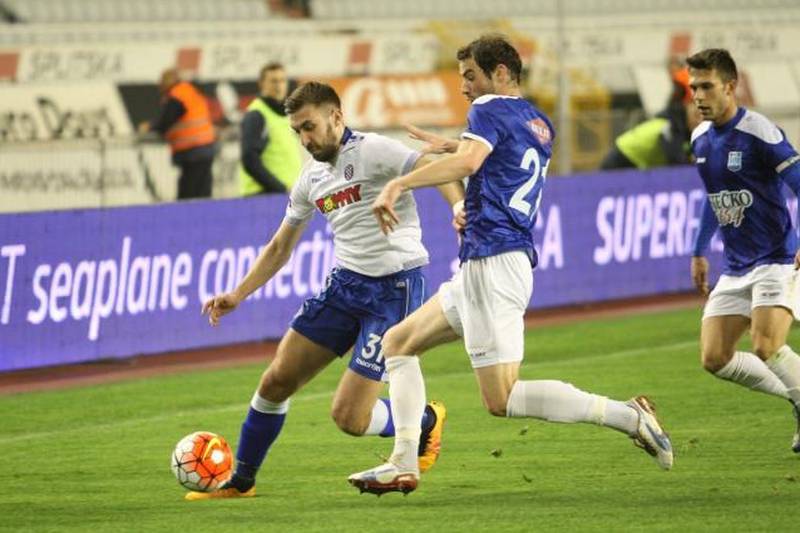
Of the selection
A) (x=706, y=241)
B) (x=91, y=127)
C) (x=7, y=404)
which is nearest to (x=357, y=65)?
(x=91, y=127)

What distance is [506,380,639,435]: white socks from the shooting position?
306 inches

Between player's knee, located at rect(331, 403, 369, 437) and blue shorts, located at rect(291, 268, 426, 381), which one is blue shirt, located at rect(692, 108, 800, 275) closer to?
blue shorts, located at rect(291, 268, 426, 381)

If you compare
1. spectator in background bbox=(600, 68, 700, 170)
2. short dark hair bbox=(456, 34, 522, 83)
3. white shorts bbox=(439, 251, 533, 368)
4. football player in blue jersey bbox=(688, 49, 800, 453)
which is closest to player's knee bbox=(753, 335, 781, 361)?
football player in blue jersey bbox=(688, 49, 800, 453)

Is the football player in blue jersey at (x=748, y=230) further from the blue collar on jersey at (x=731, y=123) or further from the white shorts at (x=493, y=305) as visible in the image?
the white shorts at (x=493, y=305)

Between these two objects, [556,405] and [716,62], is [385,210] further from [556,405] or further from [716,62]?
[716,62]

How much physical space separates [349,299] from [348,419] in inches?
21.0

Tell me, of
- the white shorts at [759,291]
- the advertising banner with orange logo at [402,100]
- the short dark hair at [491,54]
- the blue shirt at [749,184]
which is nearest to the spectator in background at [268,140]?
the blue shirt at [749,184]

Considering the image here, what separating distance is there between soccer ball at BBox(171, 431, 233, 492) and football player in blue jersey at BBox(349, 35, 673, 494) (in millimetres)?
921

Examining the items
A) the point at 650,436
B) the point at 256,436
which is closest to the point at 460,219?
the point at 650,436

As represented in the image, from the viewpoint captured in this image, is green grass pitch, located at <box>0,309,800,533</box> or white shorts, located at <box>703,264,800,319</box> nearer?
green grass pitch, located at <box>0,309,800,533</box>

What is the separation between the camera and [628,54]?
29031 millimetres

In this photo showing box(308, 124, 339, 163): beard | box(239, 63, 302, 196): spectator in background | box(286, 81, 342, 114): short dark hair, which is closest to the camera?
box(286, 81, 342, 114): short dark hair

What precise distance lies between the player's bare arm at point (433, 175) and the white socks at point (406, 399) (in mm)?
911

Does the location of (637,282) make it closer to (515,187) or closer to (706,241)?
(706,241)
